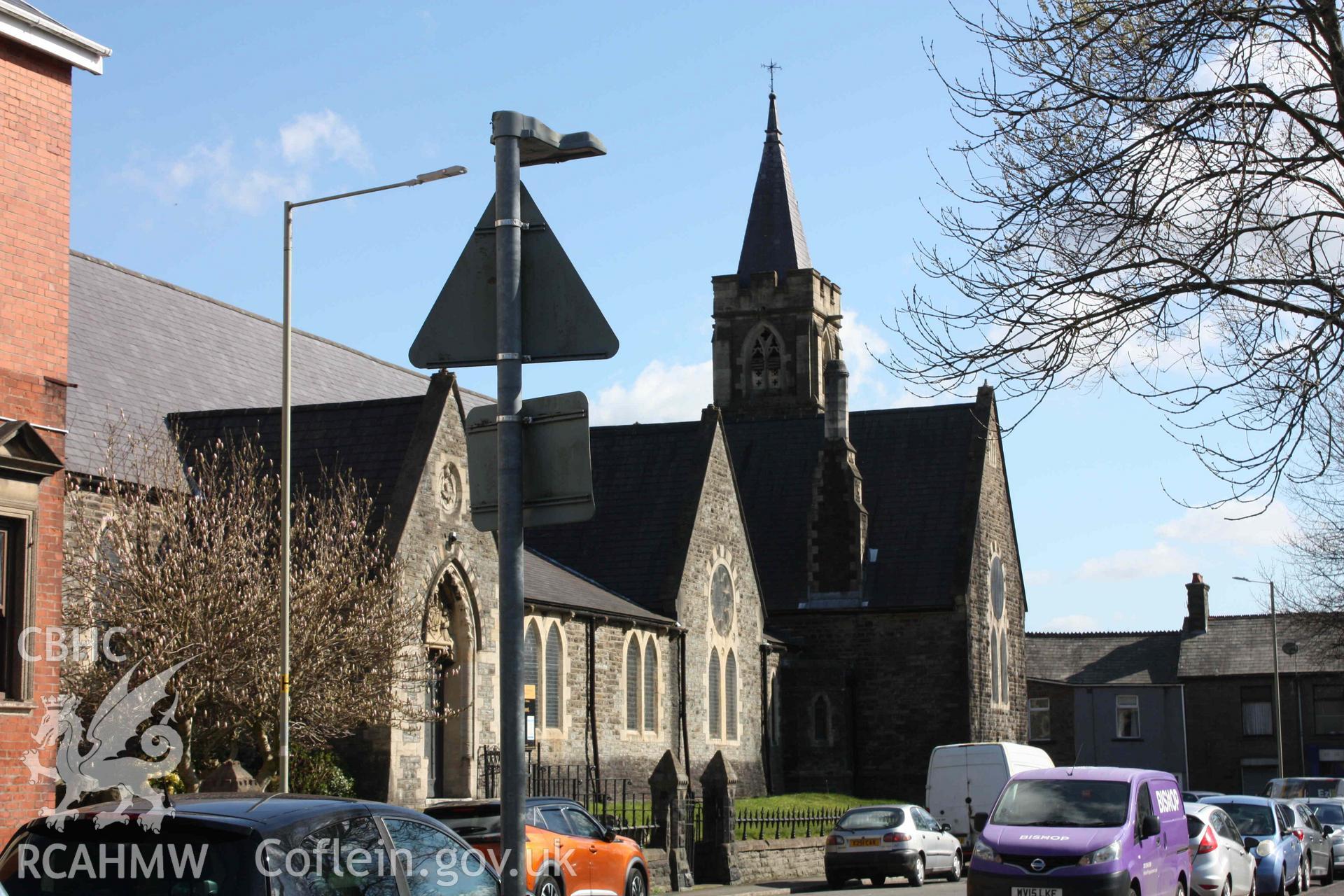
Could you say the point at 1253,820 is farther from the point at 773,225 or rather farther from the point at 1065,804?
the point at 773,225

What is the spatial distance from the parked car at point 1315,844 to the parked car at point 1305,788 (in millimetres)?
11555

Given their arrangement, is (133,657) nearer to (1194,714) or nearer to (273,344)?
(273,344)

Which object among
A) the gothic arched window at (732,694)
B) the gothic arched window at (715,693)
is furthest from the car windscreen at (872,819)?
the gothic arched window at (732,694)

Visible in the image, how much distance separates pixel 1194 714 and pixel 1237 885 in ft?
163

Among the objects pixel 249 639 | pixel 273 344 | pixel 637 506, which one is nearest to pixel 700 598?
pixel 637 506

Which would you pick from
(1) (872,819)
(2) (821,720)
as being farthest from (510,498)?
(2) (821,720)

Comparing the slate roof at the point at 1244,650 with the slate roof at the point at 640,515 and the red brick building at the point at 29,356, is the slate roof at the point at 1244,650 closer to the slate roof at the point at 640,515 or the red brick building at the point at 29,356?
the slate roof at the point at 640,515

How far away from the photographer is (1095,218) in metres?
13.4

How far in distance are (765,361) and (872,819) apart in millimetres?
35234

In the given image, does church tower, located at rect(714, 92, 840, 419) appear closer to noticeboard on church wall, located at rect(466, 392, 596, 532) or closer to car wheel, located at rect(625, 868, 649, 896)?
car wheel, located at rect(625, 868, 649, 896)

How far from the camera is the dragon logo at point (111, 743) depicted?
18.3m

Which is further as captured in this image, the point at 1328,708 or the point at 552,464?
the point at 1328,708

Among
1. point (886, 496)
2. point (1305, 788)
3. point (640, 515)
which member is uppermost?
point (886, 496)

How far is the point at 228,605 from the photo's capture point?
71.5ft
